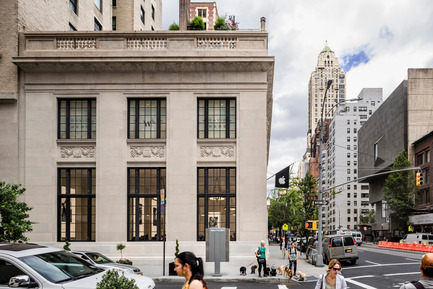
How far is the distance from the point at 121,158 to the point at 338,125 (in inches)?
5373

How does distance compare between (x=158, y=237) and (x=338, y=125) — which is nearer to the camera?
(x=158, y=237)

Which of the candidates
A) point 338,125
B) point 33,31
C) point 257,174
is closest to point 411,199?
point 257,174

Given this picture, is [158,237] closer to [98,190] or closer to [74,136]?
[98,190]

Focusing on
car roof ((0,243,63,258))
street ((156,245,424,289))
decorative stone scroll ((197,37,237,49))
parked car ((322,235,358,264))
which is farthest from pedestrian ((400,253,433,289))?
parked car ((322,235,358,264))

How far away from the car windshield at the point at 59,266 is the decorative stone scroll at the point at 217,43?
1805 centimetres

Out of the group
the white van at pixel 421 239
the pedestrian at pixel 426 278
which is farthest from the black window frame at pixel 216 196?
the white van at pixel 421 239

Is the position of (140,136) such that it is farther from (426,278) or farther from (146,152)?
(426,278)

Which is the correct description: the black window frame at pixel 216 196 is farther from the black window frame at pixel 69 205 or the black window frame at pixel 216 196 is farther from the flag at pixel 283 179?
the black window frame at pixel 69 205

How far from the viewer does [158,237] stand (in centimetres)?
2403

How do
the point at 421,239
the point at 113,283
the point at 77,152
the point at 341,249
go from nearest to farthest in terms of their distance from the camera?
the point at 113,283
the point at 77,152
the point at 341,249
the point at 421,239

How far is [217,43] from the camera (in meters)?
25.3

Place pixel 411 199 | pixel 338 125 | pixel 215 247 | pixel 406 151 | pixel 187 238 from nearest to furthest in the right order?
pixel 215 247, pixel 187 238, pixel 411 199, pixel 406 151, pixel 338 125

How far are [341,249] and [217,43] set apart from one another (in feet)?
50.0

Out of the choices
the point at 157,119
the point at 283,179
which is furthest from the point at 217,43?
the point at 283,179
